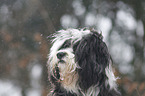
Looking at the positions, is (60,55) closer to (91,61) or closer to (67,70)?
(67,70)

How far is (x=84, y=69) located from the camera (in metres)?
2.62

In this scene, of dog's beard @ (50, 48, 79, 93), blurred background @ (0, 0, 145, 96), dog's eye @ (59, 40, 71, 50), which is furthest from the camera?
blurred background @ (0, 0, 145, 96)

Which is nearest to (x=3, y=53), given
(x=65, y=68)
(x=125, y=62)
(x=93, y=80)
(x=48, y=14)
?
(x=48, y=14)

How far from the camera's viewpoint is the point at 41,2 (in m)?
3.69

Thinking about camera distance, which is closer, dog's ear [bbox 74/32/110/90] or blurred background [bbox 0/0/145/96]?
dog's ear [bbox 74/32/110/90]

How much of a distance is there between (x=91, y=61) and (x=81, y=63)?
13 centimetres

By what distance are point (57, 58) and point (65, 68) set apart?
16cm

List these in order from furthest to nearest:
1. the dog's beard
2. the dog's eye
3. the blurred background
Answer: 1. the blurred background
2. the dog's eye
3. the dog's beard

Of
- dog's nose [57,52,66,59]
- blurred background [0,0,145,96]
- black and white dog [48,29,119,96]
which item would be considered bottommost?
black and white dog [48,29,119,96]

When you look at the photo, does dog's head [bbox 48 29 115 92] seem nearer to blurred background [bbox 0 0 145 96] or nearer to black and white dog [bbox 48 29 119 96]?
black and white dog [bbox 48 29 119 96]

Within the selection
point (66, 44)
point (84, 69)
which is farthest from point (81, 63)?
point (66, 44)

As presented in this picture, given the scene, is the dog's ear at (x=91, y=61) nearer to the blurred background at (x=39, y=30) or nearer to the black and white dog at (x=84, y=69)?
the black and white dog at (x=84, y=69)

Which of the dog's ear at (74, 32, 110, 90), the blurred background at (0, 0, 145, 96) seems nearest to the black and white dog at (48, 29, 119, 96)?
the dog's ear at (74, 32, 110, 90)

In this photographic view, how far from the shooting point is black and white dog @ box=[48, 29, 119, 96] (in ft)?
8.50
